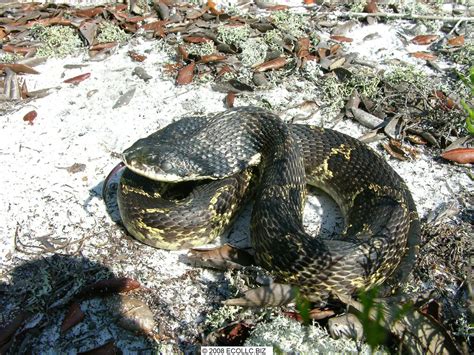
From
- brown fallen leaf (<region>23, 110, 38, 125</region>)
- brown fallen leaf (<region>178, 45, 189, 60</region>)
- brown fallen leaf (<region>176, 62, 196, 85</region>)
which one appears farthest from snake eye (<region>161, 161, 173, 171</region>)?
brown fallen leaf (<region>178, 45, 189, 60</region>)

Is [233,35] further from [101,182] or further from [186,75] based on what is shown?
[101,182]

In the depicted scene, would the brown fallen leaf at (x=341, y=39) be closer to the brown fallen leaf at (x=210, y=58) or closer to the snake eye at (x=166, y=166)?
the brown fallen leaf at (x=210, y=58)

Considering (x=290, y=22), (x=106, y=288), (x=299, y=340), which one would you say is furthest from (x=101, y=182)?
(x=290, y=22)

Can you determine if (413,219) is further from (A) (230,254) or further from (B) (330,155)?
(A) (230,254)

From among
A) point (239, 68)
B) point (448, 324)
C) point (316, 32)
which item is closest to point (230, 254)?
point (448, 324)

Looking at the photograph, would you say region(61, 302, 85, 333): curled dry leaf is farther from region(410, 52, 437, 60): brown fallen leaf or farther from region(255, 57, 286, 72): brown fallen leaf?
region(410, 52, 437, 60): brown fallen leaf

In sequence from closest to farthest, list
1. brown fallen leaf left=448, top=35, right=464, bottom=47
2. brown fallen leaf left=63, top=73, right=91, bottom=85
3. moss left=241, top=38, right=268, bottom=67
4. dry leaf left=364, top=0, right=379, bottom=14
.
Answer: brown fallen leaf left=63, top=73, right=91, bottom=85 < moss left=241, top=38, right=268, bottom=67 < brown fallen leaf left=448, top=35, right=464, bottom=47 < dry leaf left=364, top=0, right=379, bottom=14

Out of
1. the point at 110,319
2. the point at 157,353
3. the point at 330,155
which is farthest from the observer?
the point at 330,155
